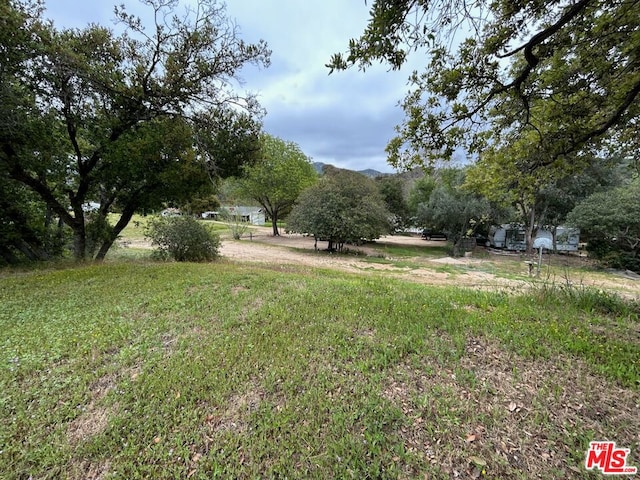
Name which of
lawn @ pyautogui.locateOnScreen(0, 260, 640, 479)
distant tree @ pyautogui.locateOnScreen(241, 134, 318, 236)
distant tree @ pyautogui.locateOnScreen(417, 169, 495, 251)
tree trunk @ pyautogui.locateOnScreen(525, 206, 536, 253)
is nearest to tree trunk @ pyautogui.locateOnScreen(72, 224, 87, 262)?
lawn @ pyautogui.locateOnScreen(0, 260, 640, 479)

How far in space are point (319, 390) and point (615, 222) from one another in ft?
58.6

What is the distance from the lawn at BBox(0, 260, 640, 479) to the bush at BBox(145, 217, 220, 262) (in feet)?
16.4

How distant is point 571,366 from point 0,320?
6546mm

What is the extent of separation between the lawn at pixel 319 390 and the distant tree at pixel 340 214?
36.7ft

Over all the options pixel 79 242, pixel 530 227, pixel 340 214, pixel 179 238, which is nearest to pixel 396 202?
pixel 530 227

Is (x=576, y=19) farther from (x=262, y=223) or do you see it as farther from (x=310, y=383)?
(x=262, y=223)

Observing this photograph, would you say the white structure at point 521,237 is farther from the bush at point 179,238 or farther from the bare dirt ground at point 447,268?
the bush at point 179,238

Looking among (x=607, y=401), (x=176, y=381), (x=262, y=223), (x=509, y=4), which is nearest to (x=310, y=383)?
(x=176, y=381)

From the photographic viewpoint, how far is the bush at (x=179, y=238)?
8430 mm

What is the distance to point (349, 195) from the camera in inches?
614

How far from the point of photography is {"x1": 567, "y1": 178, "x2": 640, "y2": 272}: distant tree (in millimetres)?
12234

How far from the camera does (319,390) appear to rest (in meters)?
2.04

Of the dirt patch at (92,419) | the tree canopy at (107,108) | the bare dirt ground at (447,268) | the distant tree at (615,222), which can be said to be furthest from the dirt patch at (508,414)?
the distant tree at (615,222)

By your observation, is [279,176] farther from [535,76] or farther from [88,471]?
[88,471]
